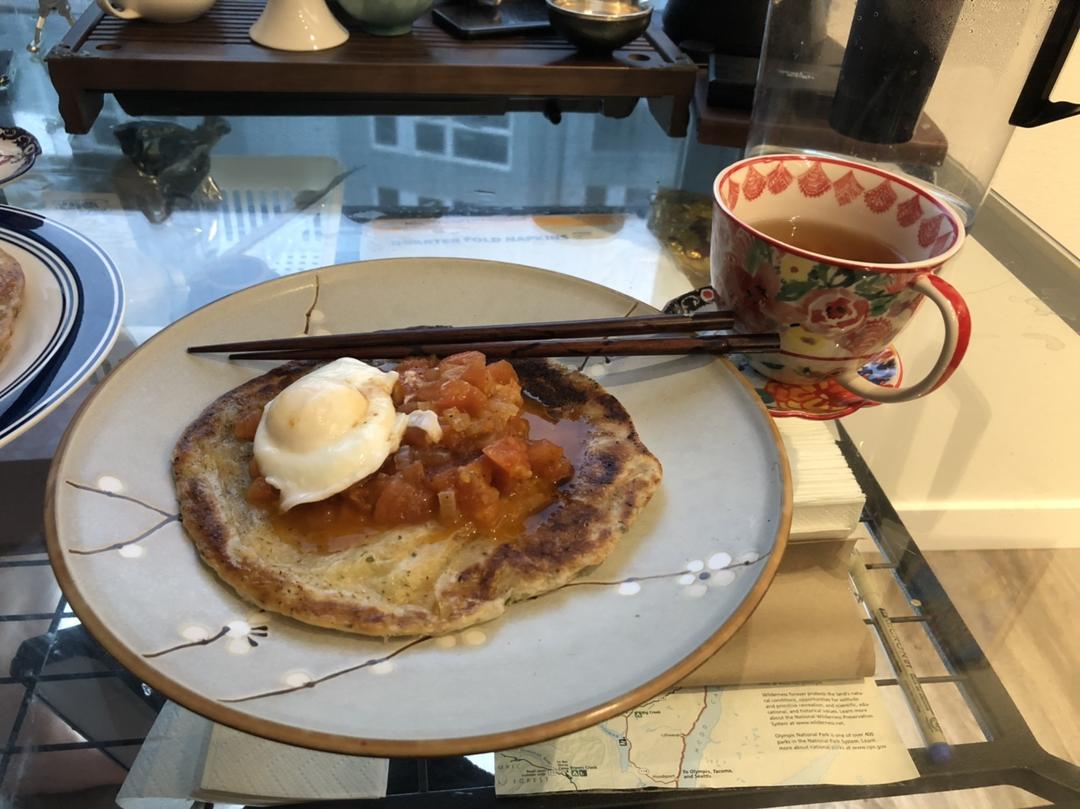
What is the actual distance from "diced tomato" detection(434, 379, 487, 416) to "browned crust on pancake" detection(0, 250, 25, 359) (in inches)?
26.0

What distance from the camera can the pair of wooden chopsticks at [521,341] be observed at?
1059 mm

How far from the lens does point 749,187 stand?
3.69 feet

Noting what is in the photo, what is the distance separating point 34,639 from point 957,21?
1899 mm

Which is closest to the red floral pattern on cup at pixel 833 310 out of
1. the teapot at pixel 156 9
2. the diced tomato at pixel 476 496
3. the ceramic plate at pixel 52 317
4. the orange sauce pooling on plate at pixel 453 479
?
the orange sauce pooling on plate at pixel 453 479

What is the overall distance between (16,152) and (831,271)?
5.98 feet

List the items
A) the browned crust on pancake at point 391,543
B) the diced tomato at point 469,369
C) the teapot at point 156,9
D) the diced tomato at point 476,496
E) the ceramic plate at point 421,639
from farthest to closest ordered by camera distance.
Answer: the teapot at point 156,9, the diced tomato at point 469,369, the diced tomato at point 476,496, the browned crust on pancake at point 391,543, the ceramic plate at point 421,639

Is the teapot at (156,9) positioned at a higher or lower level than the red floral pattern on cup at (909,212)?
lower

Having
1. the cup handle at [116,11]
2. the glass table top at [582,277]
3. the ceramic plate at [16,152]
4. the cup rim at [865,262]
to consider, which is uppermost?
the cup rim at [865,262]

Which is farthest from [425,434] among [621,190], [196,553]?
[621,190]

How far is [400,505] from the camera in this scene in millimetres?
903

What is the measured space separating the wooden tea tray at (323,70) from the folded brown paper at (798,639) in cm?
129

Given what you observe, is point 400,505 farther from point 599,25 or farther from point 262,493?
point 599,25

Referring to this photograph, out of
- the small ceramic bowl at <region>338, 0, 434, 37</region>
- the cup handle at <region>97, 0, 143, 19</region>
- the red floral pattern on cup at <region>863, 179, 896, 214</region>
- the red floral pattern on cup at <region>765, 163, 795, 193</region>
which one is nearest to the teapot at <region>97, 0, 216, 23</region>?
the cup handle at <region>97, 0, 143, 19</region>

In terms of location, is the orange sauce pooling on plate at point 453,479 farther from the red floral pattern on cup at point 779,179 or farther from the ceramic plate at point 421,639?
the red floral pattern on cup at point 779,179
